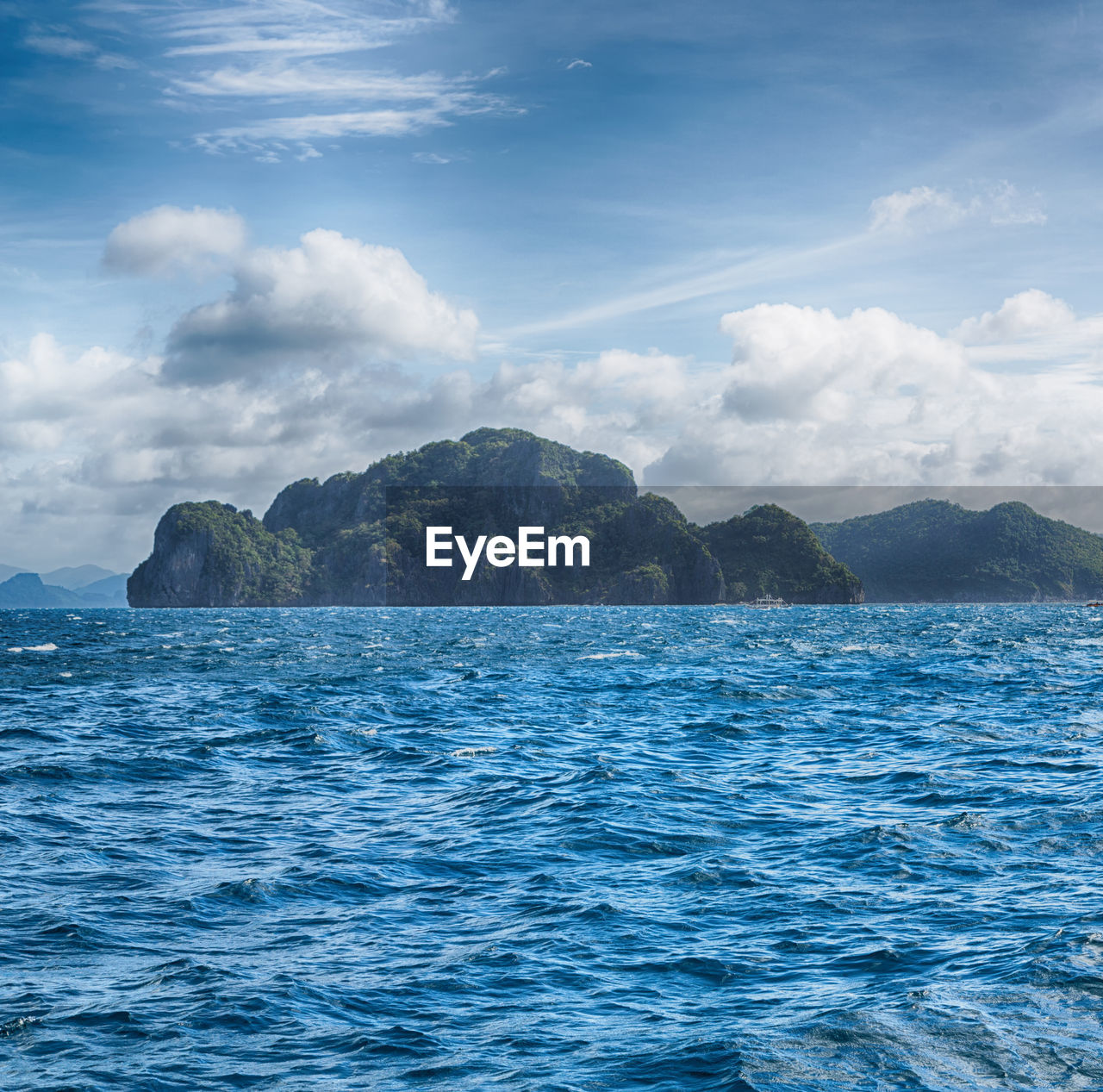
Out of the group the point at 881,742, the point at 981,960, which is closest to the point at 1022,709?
the point at 881,742

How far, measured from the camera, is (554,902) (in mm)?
15297

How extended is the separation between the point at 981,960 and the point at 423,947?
7539 mm

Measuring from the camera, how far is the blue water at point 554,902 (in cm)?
1027

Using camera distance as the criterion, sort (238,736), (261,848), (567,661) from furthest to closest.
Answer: (567,661) → (238,736) → (261,848)

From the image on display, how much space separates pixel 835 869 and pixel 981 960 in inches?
165

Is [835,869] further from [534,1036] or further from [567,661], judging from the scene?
[567,661]

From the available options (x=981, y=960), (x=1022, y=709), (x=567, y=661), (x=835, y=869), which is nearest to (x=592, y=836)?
(x=835, y=869)

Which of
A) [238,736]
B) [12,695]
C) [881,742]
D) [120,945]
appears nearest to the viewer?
[120,945]

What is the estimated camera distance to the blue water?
33.7 ft

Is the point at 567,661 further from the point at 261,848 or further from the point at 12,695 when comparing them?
the point at 261,848

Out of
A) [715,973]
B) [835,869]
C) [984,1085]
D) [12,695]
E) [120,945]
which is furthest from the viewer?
[12,695]

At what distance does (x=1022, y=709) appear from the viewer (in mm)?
35906

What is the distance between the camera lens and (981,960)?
12.4 metres

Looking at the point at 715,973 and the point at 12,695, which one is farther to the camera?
the point at 12,695
